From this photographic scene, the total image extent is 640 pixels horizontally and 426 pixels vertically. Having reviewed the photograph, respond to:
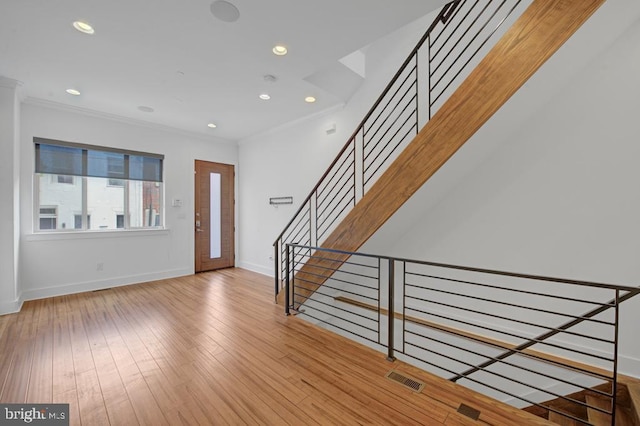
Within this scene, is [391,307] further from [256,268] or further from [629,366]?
[256,268]

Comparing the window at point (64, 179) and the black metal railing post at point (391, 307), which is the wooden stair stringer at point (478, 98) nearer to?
the black metal railing post at point (391, 307)

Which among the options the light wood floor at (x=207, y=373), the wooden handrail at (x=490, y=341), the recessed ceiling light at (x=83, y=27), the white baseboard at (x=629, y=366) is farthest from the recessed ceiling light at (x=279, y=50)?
the white baseboard at (x=629, y=366)

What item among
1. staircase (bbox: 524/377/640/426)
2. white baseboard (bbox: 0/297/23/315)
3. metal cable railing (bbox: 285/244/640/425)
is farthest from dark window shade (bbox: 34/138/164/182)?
staircase (bbox: 524/377/640/426)

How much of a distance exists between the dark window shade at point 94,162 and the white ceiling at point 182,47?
27.8 inches

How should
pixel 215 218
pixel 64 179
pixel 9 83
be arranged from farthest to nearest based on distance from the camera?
pixel 215 218
pixel 64 179
pixel 9 83

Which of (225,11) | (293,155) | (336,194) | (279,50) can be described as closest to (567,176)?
(336,194)

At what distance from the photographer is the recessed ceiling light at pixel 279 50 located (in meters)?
2.75

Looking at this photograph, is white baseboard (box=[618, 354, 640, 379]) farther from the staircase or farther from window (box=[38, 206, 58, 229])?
window (box=[38, 206, 58, 229])

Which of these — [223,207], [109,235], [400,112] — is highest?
[400,112]

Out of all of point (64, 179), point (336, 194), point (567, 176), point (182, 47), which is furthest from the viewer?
point (64, 179)

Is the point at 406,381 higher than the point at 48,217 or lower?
lower

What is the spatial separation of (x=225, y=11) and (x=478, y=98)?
2.20 m

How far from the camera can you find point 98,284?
14.9ft

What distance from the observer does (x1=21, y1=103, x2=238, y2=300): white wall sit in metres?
4.00
